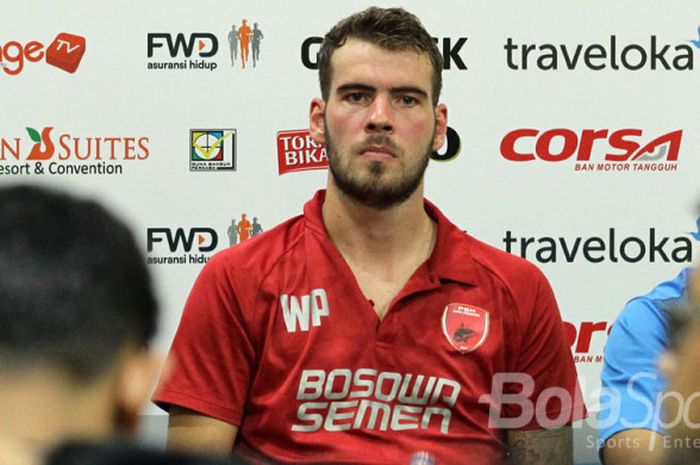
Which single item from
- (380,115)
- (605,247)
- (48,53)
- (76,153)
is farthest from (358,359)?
(48,53)

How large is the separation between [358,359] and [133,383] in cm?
115

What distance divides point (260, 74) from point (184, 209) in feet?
1.25

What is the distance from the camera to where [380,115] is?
2.04 metres

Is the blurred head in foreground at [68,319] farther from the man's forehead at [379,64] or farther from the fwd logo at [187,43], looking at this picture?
the fwd logo at [187,43]

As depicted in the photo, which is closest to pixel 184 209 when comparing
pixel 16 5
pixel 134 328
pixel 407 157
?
pixel 16 5

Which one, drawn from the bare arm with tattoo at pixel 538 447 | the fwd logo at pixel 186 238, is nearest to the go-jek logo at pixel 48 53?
the fwd logo at pixel 186 238

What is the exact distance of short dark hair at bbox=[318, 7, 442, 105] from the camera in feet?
6.77

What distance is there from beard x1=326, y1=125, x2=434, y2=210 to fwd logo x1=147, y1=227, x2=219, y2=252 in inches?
29.9

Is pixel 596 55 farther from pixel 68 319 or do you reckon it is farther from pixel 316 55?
pixel 68 319

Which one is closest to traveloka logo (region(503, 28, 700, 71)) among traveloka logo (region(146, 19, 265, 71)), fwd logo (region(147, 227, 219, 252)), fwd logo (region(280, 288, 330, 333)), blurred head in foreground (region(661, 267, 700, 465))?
traveloka logo (region(146, 19, 265, 71))

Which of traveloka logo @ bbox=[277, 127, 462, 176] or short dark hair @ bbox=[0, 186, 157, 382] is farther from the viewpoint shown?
traveloka logo @ bbox=[277, 127, 462, 176]

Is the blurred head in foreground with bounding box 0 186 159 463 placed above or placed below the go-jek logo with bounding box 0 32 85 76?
below

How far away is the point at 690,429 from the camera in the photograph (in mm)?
826

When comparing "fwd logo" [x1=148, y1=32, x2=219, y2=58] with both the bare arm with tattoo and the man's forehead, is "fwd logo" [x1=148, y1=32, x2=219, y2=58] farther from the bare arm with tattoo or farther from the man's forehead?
the bare arm with tattoo
